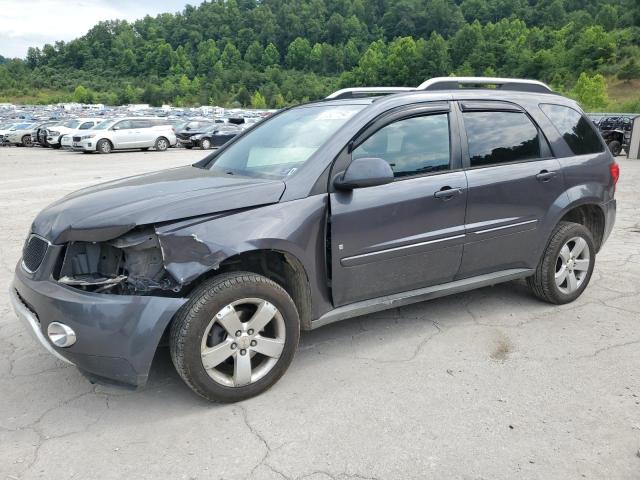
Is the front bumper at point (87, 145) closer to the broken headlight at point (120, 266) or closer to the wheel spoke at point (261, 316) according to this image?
the broken headlight at point (120, 266)

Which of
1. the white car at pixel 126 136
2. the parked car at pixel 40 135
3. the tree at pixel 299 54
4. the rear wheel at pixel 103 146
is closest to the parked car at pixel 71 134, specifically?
the white car at pixel 126 136

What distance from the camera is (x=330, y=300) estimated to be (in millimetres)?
3311

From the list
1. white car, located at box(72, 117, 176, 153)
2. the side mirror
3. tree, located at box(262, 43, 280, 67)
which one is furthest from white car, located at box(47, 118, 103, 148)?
tree, located at box(262, 43, 280, 67)

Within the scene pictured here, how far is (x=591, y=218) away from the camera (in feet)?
15.4

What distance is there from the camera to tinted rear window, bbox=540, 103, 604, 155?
4.35 meters

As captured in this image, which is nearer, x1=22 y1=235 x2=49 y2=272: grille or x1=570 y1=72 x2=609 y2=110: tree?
x1=22 y1=235 x2=49 y2=272: grille

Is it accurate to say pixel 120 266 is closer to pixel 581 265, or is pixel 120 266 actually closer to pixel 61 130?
pixel 581 265

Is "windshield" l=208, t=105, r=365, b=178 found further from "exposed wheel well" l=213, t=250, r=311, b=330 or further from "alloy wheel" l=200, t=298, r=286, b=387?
"alloy wheel" l=200, t=298, r=286, b=387

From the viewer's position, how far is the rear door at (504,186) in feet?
12.5

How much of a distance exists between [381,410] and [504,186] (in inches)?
74.8

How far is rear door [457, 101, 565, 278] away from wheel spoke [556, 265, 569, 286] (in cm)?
28

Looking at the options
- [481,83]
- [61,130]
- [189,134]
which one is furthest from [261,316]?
[61,130]

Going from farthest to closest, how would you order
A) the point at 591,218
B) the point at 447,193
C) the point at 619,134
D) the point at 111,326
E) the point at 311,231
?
the point at 619,134 < the point at 591,218 < the point at 447,193 < the point at 311,231 < the point at 111,326

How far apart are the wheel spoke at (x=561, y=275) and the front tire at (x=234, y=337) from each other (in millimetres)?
2414
